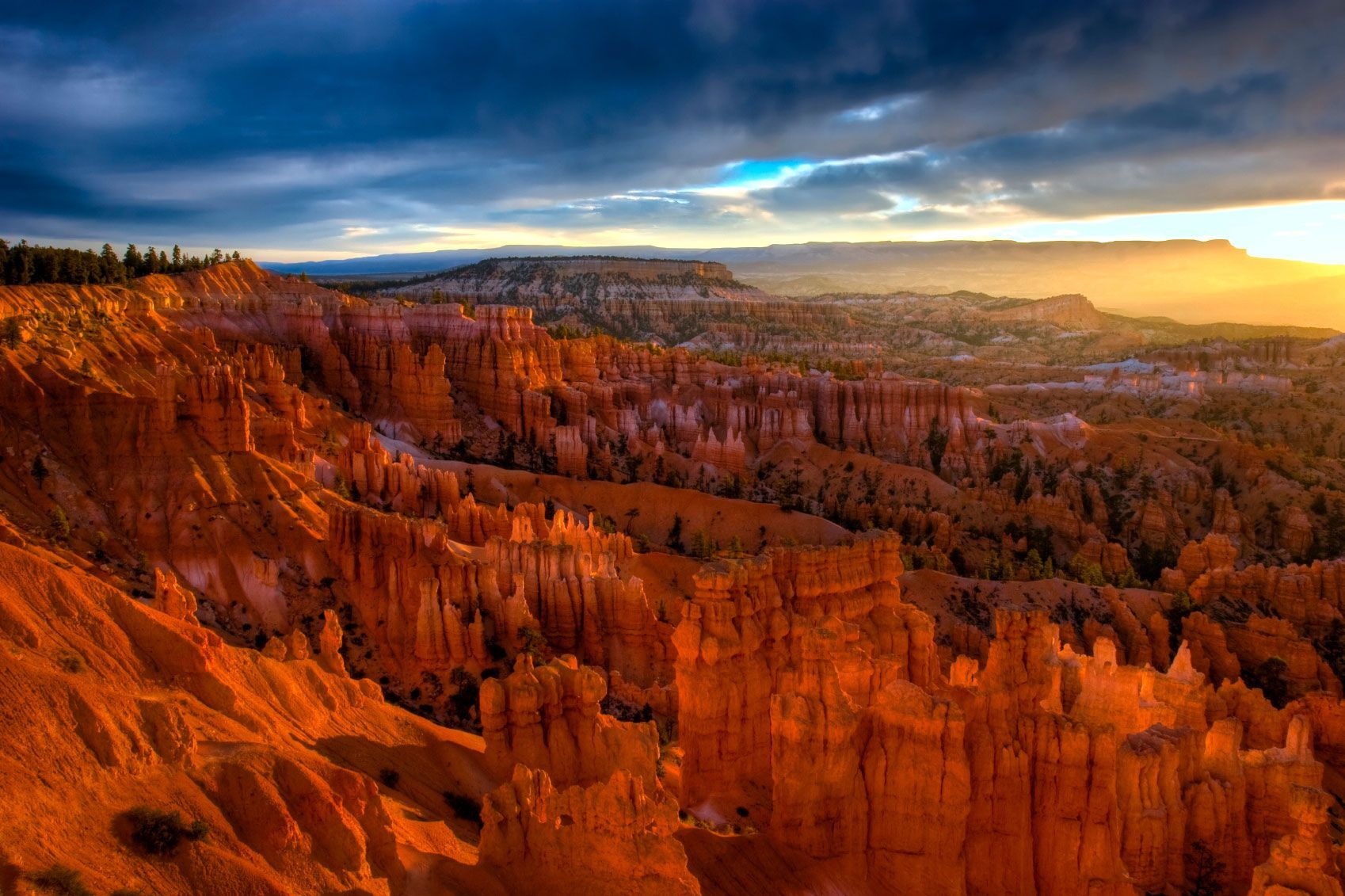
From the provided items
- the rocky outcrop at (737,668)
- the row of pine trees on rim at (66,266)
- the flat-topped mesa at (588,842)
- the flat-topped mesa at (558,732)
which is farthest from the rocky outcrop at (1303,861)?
the row of pine trees on rim at (66,266)

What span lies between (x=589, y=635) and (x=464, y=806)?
14.8m

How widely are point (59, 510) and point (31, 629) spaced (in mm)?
18966

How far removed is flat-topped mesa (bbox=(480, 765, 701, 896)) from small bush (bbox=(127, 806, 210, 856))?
138 inches

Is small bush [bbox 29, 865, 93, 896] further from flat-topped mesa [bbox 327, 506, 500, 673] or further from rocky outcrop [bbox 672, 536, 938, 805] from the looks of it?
flat-topped mesa [bbox 327, 506, 500, 673]

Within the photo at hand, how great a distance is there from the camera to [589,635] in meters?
29.5

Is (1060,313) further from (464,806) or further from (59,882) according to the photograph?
(59,882)

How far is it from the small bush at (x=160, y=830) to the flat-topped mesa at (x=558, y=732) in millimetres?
6250

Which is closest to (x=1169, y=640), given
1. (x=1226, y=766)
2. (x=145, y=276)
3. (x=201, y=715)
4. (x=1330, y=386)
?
(x=1226, y=766)

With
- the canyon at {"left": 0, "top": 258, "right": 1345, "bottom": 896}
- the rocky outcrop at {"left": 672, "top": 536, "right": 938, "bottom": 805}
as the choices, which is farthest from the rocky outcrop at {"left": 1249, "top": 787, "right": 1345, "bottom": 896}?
the rocky outcrop at {"left": 672, "top": 536, "right": 938, "bottom": 805}

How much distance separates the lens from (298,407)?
44.2 meters

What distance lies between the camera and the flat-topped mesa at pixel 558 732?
1546 centimetres

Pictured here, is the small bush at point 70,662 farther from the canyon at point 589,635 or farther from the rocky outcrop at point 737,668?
the rocky outcrop at point 737,668

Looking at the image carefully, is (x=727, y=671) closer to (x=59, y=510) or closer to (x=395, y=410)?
→ (x=59, y=510)

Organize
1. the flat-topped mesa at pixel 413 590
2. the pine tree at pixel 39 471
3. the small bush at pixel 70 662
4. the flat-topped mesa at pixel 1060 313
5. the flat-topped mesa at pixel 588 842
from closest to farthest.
→ the small bush at pixel 70 662 < the flat-topped mesa at pixel 588 842 < the flat-topped mesa at pixel 413 590 < the pine tree at pixel 39 471 < the flat-topped mesa at pixel 1060 313
